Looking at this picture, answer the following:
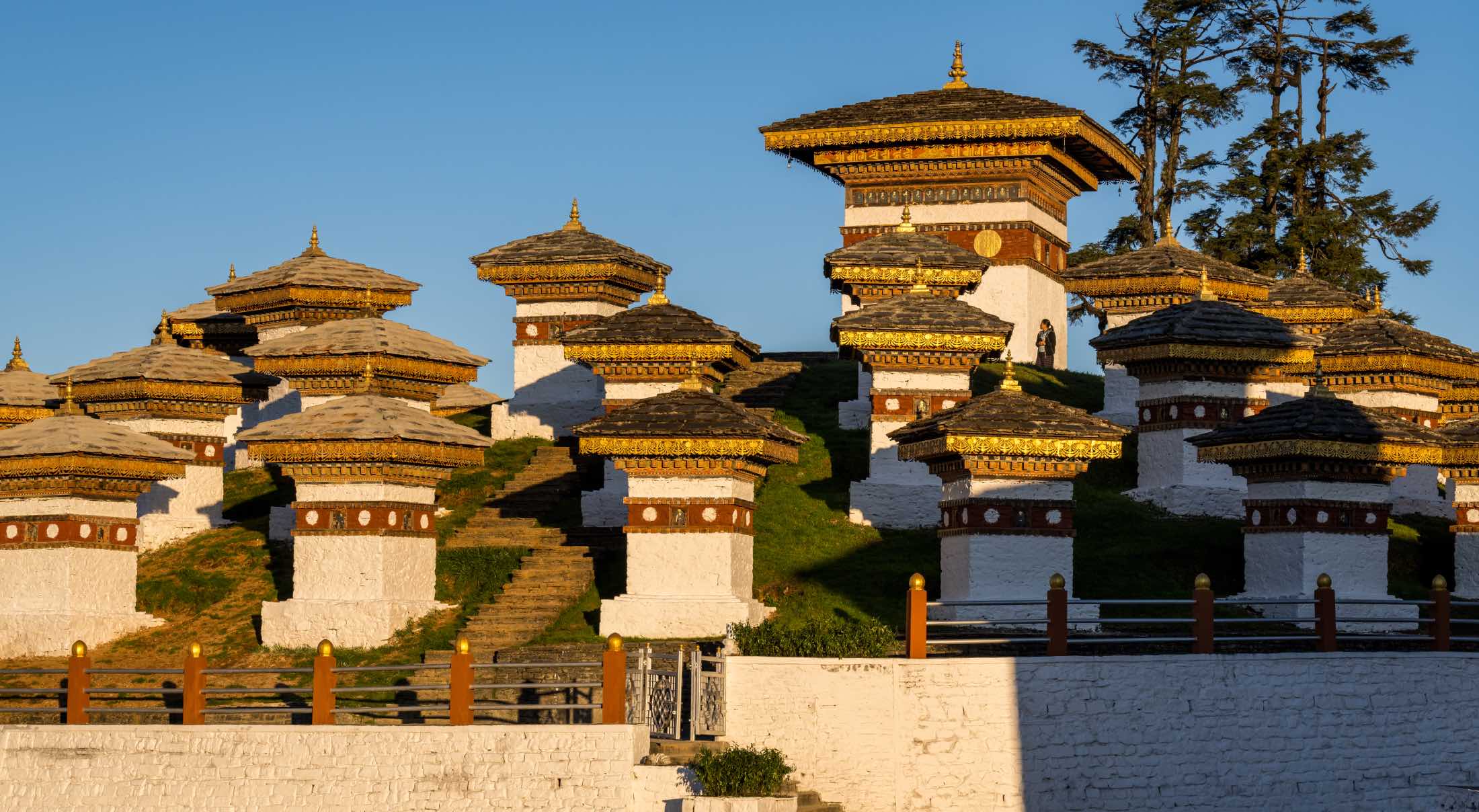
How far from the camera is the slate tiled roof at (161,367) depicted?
41.5m

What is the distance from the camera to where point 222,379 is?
4184cm

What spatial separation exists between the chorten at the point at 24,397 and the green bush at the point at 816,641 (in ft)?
75.0

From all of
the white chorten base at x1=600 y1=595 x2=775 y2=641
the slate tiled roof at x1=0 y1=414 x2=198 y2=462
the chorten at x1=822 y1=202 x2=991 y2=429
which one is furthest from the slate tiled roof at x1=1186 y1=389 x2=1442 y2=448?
the slate tiled roof at x1=0 y1=414 x2=198 y2=462

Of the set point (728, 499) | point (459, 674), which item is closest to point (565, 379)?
point (728, 499)

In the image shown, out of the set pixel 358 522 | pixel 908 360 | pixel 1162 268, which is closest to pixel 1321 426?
pixel 908 360

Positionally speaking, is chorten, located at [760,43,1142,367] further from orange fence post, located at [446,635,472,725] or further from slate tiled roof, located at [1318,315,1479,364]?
orange fence post, located at [446,635,472,725]

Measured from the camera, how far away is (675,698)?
87.4ft

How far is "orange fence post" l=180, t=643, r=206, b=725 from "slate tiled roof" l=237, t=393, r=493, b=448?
7.05m

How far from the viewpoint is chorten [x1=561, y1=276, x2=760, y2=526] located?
39.2 metres

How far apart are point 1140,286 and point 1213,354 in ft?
20.2

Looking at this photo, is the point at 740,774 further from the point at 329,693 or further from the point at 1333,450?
the point at 1333,450

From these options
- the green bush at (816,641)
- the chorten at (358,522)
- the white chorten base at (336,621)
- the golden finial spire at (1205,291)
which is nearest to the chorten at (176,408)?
the chorten at (358,522)

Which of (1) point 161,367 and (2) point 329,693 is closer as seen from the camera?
(2) point 329,693

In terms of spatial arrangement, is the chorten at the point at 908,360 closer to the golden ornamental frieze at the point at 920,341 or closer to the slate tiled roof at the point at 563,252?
the golden ornamental frieze at the point at 920,341
